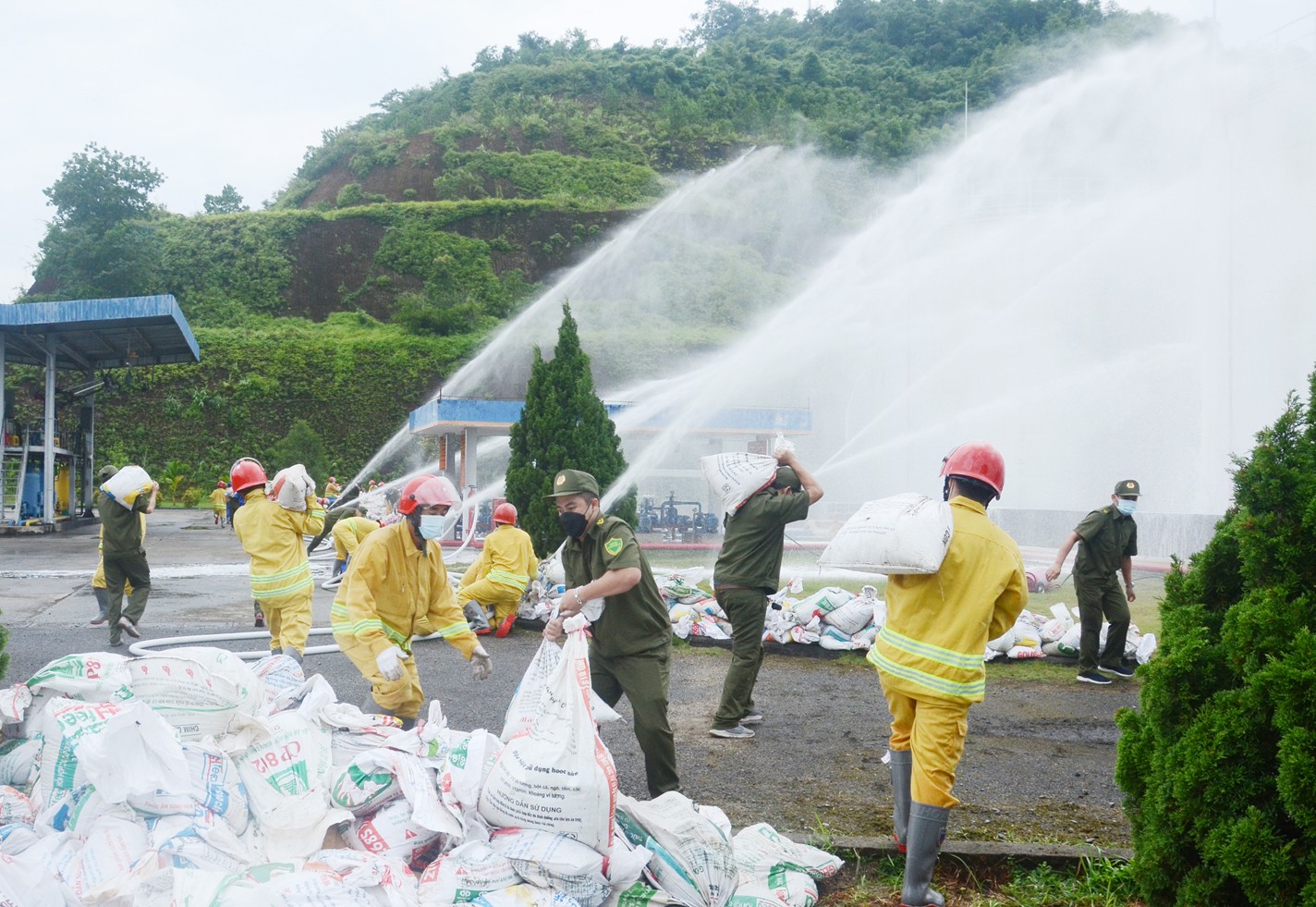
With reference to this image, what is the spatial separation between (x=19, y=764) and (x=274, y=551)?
3762 mm

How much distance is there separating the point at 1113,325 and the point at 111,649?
17.6m

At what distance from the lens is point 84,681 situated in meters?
3.80

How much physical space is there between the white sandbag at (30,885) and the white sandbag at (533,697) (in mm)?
1526

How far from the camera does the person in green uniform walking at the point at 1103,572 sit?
26.8ft

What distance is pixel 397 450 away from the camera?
1437 inches

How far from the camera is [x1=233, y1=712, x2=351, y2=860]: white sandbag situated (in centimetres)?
340

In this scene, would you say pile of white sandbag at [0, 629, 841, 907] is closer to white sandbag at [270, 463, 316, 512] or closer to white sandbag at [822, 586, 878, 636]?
white sandbag at [270, 463, 316, 512]

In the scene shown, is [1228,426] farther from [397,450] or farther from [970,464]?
[397,450]

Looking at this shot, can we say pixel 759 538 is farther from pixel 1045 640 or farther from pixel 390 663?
pixel 1045 640

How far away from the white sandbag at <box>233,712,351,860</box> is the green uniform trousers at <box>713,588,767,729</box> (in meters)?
2.99

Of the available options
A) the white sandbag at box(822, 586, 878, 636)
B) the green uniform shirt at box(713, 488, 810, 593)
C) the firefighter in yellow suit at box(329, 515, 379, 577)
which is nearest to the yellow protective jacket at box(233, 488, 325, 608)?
the green uniform shirt at box(713, 488, 810, 593)

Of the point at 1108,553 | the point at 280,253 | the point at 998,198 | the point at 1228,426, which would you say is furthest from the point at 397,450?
the point at 1108,553

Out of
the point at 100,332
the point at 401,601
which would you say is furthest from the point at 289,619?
the point at 100,332

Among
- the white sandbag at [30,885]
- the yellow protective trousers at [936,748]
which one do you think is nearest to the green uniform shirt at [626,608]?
the yellow protective trousers at [936,748]
